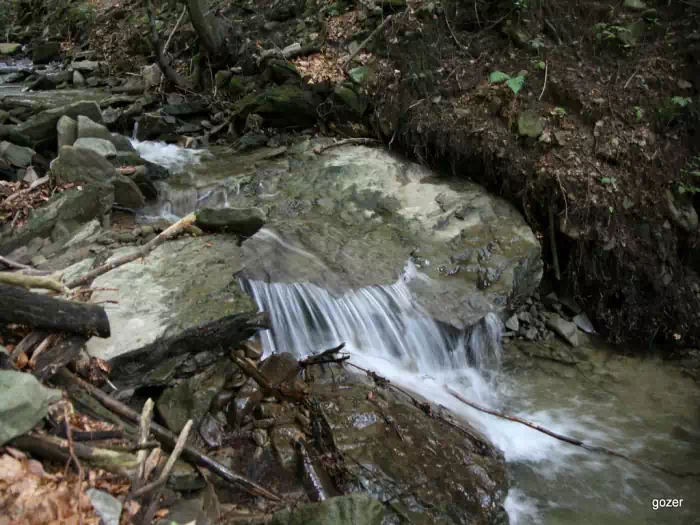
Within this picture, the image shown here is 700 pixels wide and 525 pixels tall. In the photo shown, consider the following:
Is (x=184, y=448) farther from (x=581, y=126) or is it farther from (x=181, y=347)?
(x=581, y=126)

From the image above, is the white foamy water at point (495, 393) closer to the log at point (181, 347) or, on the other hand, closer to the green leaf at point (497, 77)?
the log at point (181, 347)

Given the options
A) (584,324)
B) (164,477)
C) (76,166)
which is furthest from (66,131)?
(584,324)

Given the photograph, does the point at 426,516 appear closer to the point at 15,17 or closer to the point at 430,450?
the point at 430,450

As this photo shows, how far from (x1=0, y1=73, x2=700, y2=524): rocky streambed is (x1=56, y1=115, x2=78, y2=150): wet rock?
0.04 m

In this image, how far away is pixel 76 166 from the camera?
20.3 ft

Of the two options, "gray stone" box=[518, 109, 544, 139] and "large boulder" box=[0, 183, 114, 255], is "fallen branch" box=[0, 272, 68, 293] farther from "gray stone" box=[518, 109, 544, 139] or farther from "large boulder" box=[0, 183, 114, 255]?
"gray stone" box=[518, 109, 544, 139]

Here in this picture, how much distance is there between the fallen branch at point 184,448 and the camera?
343 centimetres

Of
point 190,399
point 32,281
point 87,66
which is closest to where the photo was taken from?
point 32,281

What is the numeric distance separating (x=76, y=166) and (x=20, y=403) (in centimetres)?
434

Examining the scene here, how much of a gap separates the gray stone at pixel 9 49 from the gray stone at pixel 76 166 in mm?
13062

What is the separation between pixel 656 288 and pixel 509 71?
3.75 m

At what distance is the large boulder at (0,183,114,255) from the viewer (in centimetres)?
524

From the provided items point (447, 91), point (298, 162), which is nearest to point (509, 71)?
point (447, 91)

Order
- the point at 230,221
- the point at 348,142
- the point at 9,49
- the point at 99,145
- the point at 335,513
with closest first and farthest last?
1. the point at 335,513
2. the point at 230,221
3. the point at 99,145
4. the point at 348,142
5. the point at 9,49
